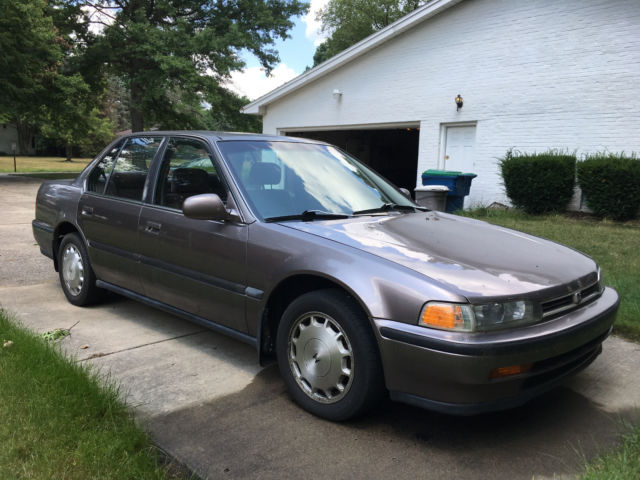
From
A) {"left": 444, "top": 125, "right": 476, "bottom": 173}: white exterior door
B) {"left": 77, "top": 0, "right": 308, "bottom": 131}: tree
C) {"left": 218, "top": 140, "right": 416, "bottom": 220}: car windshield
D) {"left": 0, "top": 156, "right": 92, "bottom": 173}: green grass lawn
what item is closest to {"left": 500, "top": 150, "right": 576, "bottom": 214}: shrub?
{"left": 444, "top": 125, "right": 476, "bottom": 173}: white exterior door

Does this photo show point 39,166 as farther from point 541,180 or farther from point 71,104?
point 541,180

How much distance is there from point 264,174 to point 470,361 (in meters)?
1.93

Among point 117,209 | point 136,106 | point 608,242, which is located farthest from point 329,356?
point 136,106

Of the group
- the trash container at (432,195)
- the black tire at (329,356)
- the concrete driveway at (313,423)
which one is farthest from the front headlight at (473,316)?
the trash container at (432,195)

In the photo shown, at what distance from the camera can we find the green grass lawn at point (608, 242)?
436 cm

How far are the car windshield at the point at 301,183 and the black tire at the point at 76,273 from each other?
6.16 ft

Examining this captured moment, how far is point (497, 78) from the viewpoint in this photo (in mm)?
11555

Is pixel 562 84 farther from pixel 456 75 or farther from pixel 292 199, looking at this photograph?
pixel 292 199

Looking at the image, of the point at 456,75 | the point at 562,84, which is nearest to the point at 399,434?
the point at 562,84

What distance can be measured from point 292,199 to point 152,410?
154 centimetres

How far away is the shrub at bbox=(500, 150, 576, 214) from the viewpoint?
10.2 m

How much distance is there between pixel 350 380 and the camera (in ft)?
8.76

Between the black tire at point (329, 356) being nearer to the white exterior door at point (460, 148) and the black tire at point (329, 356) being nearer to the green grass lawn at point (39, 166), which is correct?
the white exterior door at point (460, 148)

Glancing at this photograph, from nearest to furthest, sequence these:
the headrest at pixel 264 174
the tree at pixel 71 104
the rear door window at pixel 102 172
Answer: the headrest at pixel 264 174 → the rear door window at pixel 102 172 → the tree at pixel 71 104
